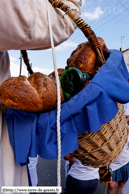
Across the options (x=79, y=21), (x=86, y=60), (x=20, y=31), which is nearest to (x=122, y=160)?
(x=86, y=60)

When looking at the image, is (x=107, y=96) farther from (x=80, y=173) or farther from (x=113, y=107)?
(x=80, y=173)

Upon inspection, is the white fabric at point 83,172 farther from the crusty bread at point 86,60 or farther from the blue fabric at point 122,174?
the crusty bread at point 86,60

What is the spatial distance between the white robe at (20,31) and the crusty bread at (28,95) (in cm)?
14

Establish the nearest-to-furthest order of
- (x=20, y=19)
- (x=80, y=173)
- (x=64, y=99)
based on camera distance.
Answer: (x=20, y=19)
(x=64, y=99)
(x=80, y=173)

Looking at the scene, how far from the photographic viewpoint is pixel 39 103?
510mm

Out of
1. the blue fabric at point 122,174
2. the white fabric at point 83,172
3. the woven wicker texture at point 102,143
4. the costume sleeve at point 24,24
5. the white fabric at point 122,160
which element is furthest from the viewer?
the blue fabric at point 122,174

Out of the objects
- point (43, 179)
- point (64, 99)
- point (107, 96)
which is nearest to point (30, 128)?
point (64, 99)

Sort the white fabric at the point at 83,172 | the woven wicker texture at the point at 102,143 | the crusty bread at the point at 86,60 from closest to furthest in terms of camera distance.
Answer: the woven wicker texture at the point at 102,143
the crusty bread at the point at 86,60
the white fabric at the point at 83,172

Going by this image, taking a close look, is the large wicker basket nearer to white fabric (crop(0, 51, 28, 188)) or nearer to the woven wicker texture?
the woven wicker texture

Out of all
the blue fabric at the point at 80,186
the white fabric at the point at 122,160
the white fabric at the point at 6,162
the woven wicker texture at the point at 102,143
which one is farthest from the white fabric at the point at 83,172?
the white fabric at the point at 6,162

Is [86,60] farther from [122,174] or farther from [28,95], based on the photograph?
[122,174]

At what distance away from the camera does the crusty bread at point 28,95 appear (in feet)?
1.64

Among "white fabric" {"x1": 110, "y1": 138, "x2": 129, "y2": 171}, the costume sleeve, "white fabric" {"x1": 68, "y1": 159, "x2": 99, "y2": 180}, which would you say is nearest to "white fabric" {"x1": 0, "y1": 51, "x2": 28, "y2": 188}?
the costume sleeve

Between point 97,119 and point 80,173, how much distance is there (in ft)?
4.11
